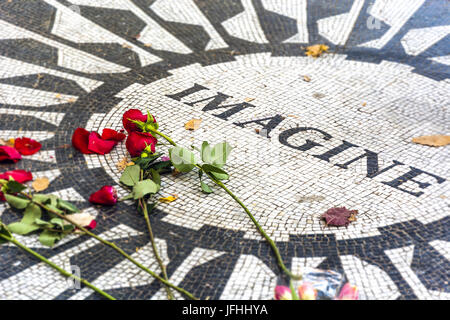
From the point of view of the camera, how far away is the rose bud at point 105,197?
12.1 ft

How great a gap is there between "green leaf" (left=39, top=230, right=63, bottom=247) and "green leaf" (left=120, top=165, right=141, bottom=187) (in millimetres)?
666

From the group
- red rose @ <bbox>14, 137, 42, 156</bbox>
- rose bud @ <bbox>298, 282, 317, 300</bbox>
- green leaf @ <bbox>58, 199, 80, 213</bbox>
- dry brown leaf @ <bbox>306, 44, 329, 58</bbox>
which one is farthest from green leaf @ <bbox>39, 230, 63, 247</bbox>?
dry brown leaf @ <bbox>306, 44, 329, 58</bbox>

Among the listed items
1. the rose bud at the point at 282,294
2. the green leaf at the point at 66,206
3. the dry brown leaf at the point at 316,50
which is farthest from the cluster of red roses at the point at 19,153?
the dry brown leaf at the point at 316,50

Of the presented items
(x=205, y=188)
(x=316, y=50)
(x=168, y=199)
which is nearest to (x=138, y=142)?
(x=168, y=199)

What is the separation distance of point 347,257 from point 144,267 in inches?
52.3

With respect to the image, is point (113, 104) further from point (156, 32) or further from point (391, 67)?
point (391, 67)

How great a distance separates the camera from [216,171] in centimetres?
382

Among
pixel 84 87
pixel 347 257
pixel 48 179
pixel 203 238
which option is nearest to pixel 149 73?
pixel 84 87

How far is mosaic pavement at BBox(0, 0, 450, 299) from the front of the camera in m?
3.30

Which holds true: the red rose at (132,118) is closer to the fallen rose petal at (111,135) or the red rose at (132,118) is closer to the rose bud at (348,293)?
the fallen rose petal at (111,135)

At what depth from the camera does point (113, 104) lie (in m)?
4.95

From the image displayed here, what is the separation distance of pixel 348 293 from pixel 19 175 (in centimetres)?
254

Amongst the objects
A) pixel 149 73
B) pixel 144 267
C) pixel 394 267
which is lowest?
pixel 394 267

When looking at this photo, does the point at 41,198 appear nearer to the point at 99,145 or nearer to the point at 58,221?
the point at 58,221
